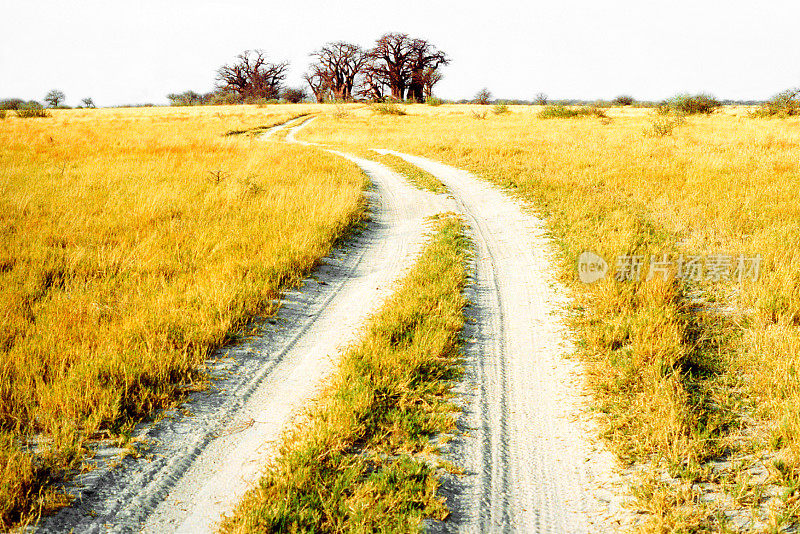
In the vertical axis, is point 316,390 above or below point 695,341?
below

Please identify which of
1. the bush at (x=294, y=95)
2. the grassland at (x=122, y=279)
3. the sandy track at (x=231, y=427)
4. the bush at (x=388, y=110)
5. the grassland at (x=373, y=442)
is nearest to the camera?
the grassland at (x=373, y=442)

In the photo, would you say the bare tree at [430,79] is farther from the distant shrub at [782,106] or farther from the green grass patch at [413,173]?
the green grass patch at [413,173]

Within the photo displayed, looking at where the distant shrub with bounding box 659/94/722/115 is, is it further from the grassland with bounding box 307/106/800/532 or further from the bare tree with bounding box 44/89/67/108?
the bare tree with bounding box 44/89/67/108

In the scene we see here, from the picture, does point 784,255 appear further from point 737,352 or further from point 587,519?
point 587,519

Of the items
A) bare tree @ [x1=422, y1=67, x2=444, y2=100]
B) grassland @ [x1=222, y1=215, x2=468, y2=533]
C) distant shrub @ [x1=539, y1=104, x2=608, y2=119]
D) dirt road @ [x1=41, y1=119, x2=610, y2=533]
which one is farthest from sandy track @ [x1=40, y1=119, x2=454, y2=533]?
bare tree @ [x1=422, y1=67, x2=444, y2=100]

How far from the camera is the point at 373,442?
129 inches

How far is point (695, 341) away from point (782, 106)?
41.2 m

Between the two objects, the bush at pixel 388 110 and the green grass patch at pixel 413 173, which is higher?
the bush at pixel 388 110

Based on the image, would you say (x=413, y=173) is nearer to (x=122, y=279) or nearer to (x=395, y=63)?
(x=122, y=279)

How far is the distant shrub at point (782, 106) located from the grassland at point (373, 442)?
1629 inches

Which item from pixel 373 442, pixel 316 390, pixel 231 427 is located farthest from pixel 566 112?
pixel 231 427

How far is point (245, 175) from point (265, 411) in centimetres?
955

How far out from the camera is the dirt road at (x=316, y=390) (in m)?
2.82

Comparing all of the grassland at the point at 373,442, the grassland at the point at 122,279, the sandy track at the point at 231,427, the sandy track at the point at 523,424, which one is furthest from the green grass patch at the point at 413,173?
the grassland at the point at 373,442
